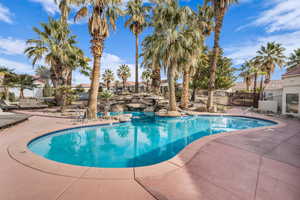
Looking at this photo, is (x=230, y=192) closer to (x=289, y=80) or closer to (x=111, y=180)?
(x=111, y=180)

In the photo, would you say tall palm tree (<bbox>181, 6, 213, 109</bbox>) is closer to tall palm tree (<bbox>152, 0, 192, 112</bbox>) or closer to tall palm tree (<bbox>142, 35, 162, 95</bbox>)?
tall palm tree (<bbox>152, 0, 192, 112</bbox>)

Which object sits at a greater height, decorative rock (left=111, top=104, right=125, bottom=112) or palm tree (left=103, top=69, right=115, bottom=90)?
palm tree (left=103, top=69, right=115, bottom=90)

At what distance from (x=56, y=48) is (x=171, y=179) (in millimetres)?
16609

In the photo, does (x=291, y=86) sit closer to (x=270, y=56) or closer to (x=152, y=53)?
(x=152, y=53)

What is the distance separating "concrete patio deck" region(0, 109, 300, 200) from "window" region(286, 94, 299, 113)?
10383 millimetres

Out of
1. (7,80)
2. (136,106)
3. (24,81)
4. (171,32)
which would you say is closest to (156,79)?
(136,106)

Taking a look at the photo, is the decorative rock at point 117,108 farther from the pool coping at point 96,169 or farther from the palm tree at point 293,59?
the palm tree at point 293,59

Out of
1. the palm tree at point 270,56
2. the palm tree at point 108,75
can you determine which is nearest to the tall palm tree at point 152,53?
the palm tree at point 270,56

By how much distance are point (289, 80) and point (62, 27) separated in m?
22.7

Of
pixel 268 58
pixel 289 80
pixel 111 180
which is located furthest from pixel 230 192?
pixel 268 58

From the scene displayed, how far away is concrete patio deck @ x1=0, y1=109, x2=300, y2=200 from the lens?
2.19 metres

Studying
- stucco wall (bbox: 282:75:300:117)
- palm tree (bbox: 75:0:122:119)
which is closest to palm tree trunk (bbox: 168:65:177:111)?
palm tree (bbox: 75:0:122:119)

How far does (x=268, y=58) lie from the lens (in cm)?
2016

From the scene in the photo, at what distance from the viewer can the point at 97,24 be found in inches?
349
